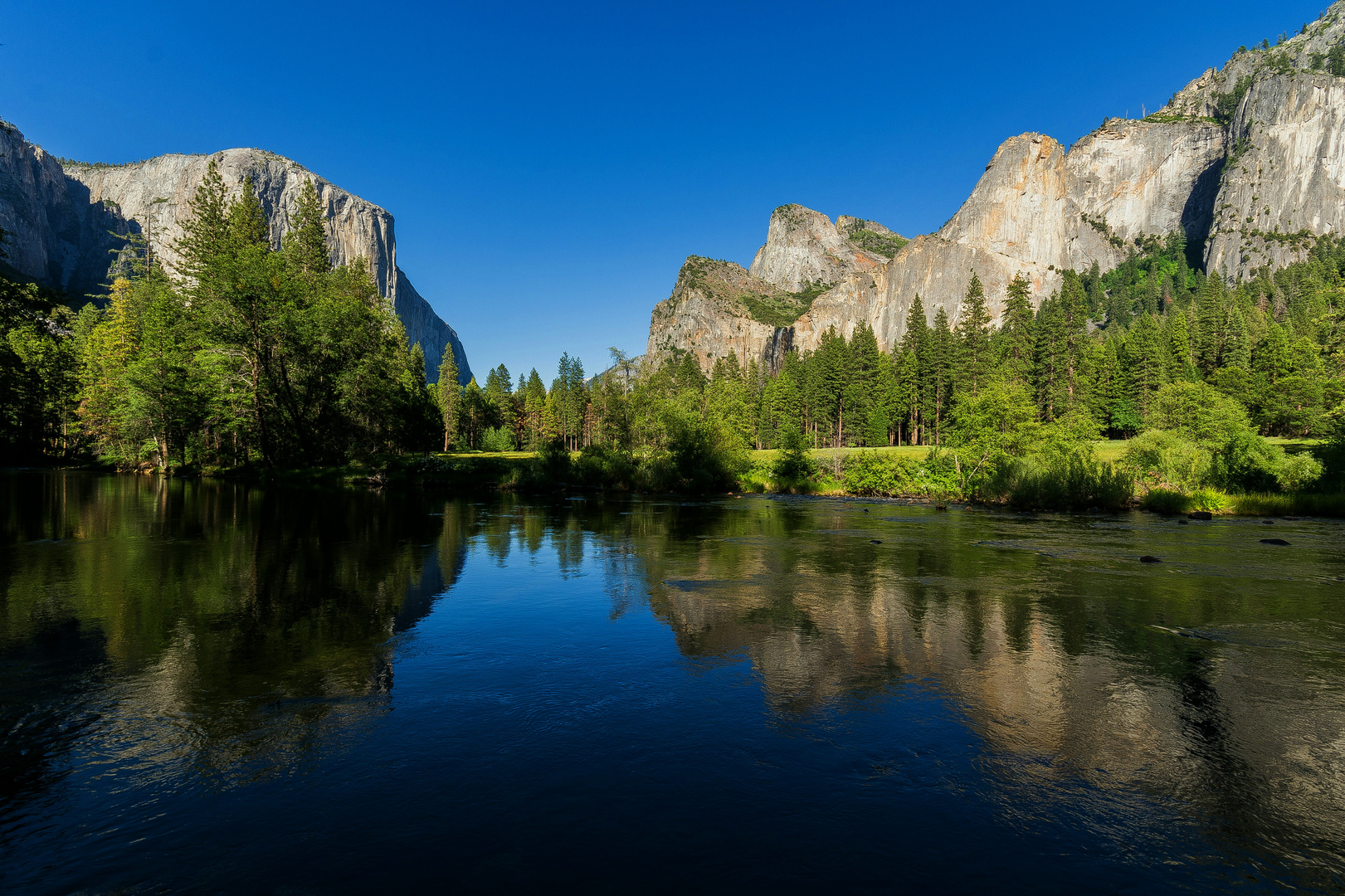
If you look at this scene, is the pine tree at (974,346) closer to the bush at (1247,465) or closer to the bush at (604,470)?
the bush at (1247,465)

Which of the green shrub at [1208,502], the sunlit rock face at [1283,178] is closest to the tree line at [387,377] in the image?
the green shrub at [1208,502]

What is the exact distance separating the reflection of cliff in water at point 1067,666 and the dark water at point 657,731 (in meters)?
0.05

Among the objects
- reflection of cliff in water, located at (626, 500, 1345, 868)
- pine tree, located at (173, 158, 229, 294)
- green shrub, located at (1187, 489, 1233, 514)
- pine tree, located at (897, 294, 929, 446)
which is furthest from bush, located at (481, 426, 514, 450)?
reflection of cliff in water, located at (626, 500, 1345, 868)

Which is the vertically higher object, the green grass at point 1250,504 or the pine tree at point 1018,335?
the pine tree at point 1018,335

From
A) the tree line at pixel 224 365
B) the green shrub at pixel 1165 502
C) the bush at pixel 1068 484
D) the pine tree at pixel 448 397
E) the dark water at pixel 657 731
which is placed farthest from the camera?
the pine tree at pixel 448 397

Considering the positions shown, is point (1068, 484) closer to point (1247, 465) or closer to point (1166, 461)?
point (1166, 461)

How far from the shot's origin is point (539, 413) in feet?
425

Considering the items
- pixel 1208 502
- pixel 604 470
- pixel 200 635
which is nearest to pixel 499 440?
pixel 604 470

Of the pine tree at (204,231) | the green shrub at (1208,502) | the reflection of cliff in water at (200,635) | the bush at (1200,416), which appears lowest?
the reflection of cliff in water at (200,635)

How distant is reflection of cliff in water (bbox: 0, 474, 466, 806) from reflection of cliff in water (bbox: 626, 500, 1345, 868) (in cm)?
494

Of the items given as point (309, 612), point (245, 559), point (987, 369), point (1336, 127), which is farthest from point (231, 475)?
point (1336, 127)

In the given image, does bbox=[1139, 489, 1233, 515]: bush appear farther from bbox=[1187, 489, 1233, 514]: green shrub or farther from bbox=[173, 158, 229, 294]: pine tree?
bbox=[173, 158, 229, 294]: pine tree

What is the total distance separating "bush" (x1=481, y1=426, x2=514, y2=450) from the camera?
354 feet

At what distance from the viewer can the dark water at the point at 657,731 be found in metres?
4.20
